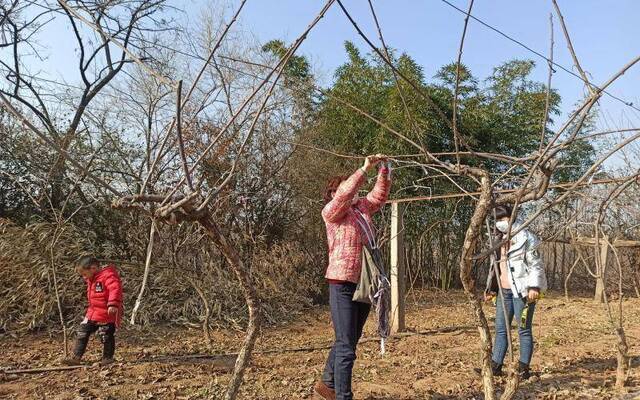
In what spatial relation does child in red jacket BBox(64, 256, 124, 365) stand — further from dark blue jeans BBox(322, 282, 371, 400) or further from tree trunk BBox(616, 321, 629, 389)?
Answer: tree trunk BBox(616, 321, 629, 389)

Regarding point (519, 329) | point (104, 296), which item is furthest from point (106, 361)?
point (519, 329)

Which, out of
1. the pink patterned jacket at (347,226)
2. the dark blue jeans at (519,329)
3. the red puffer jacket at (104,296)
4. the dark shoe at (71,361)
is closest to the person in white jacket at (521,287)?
the dark blue jeans at (519,329)

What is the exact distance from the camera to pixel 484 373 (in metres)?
2.57

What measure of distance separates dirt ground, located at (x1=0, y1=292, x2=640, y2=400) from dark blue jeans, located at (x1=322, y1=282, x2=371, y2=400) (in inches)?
25.9

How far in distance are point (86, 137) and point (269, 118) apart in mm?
2913

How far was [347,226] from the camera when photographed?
312cm

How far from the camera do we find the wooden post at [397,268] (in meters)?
5.82

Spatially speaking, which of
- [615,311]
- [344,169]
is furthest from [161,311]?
[615,311]

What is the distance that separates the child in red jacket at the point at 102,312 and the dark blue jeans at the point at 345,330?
2.41m

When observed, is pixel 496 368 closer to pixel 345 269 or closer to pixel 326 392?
pixel 326 392

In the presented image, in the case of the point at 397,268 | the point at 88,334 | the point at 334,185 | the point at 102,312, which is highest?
the point at 334,185

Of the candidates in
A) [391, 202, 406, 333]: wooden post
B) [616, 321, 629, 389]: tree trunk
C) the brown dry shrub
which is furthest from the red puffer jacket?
[616, 321, 629, 389]: tree trunk

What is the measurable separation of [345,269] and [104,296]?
268cm

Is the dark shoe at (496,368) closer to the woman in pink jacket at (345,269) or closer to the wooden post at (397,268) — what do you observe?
the woman in pink jacket at (345,269)
